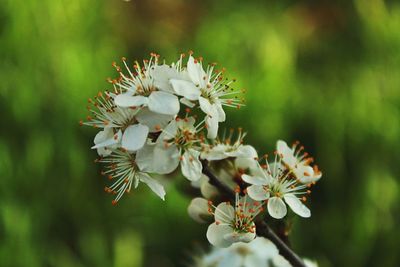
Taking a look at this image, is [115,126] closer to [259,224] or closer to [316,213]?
[259,224]

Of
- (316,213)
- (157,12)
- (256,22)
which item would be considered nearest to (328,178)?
(316,213)

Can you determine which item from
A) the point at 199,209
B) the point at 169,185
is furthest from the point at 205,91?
the point at 169,185

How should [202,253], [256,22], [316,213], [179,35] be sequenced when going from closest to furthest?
1. [202,253]
2. [316,213]
3. [256,22]
4. [179,35]

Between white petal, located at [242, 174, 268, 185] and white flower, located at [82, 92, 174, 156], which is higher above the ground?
white flower, located at [82, 92, 174, 156]

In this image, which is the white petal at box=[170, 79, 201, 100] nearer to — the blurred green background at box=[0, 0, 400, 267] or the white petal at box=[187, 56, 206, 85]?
the white petal at box=[187, 56, 206, 85]

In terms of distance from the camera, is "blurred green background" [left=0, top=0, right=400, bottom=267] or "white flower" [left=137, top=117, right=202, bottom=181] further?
"blurred green background" [left=0, top=0, right=400, bottom=267]

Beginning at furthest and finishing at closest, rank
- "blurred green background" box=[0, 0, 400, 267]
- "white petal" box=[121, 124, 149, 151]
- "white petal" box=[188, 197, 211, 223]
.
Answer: "blurred green background" box=[0, 0, 400, 267] → "white petal" box=[188, 197, 211, 223] → "white petal" box=[121, 124, 149, 151]

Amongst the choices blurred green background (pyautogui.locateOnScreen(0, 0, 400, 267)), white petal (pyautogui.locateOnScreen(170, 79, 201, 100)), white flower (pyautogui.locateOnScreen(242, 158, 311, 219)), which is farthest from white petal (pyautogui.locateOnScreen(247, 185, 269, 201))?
blurred green background (pyautogui.locateOnScreen(0, 0, 400, 267))
